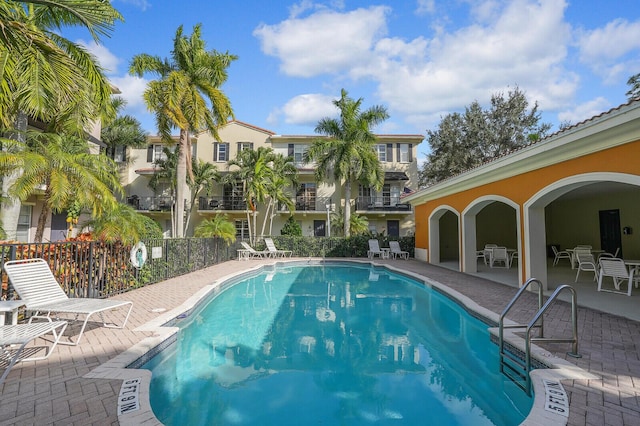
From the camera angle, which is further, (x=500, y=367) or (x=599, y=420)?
(x=500, y=367)

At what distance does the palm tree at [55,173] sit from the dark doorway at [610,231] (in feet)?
59.2

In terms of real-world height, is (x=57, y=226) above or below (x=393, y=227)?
below

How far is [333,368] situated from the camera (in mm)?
4984

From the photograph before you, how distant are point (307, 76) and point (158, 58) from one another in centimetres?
692

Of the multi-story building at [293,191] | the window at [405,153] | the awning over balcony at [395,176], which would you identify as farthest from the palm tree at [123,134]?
the window at [405,153]

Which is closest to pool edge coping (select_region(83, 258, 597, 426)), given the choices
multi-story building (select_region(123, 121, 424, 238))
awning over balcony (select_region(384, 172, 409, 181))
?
multi-story building (select_region(123, 121, 424, 238))

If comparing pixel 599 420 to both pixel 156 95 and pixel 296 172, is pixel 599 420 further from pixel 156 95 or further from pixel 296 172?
pixel 296 172

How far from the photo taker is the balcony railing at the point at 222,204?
26.1 metres

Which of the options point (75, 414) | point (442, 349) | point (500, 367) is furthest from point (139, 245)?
point (500, 367)

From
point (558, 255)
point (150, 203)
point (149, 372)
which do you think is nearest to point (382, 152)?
point (558, 255)

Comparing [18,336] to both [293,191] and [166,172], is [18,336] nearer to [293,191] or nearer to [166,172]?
[166,172]

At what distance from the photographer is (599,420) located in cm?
289

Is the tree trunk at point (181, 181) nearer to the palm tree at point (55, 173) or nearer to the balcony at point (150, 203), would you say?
the palm tree at point (55, 173)

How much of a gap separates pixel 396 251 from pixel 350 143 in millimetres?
7123
